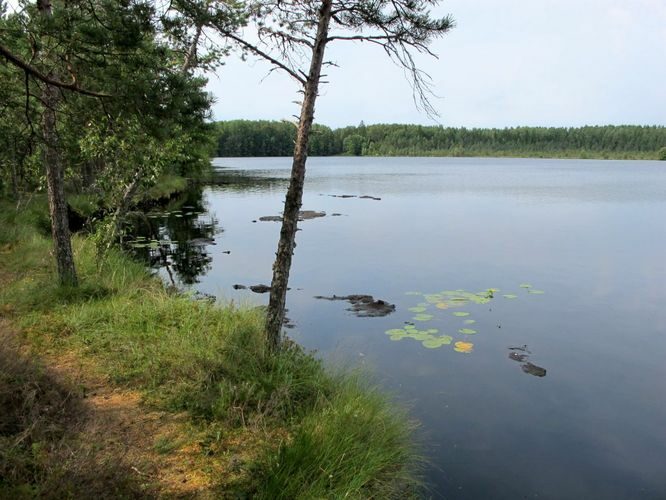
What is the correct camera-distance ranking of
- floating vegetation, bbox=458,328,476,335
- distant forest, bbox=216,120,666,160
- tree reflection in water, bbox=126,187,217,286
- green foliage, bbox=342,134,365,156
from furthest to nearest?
1. green foliage, bbox=342,134,365,156
2. distant forest, bbox=216,120,666,160
3. tree reflection in water, bbox=126,187,217,286
4. floating vegetation, bbox=458,328,476,335

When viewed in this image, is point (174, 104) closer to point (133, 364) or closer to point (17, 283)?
point (133, 364)

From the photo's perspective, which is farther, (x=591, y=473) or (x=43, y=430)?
(x=591, y=473)

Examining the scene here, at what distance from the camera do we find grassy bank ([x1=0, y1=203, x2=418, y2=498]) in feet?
14.2

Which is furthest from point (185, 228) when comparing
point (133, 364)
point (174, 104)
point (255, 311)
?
point (174, 104)

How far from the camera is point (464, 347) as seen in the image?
10.9 metres

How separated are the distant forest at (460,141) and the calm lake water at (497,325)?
103308 mm

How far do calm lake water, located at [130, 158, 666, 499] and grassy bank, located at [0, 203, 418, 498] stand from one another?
1.70m

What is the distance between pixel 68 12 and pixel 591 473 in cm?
816

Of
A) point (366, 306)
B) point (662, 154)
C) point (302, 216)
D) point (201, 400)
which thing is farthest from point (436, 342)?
point (662, 154)

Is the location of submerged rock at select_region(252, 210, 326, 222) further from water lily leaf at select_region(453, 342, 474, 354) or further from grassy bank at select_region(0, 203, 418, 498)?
grassy bank at select_region(0, 203, 418, 498)

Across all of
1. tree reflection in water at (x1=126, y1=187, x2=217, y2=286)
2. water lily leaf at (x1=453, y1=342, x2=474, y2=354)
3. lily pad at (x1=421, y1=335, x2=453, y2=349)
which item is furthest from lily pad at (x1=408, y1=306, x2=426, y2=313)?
tree reflection in water at (x1=126, y1=187, x2=217, y2=286)

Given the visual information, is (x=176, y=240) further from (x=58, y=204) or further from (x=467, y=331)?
(x=467, y=331)

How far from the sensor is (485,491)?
6.48m

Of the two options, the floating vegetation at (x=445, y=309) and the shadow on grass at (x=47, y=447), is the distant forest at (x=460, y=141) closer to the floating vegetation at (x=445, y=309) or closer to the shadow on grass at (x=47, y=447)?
the floating vegetation at (x=445, y=309)
